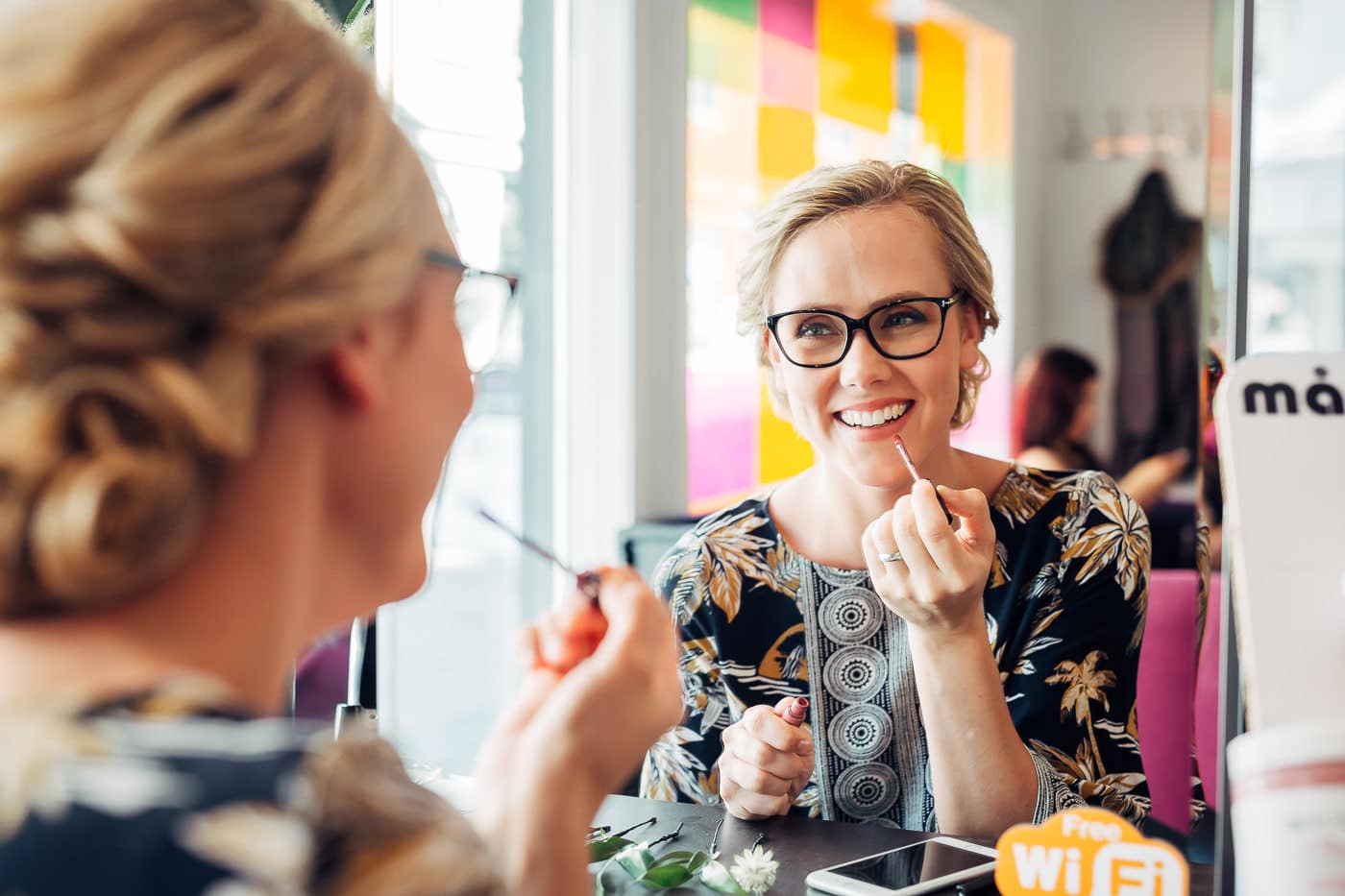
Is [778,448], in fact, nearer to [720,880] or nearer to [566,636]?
[720,880]

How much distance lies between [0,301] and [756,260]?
0.75 meters

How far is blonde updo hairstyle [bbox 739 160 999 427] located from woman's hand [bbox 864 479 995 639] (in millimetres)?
168

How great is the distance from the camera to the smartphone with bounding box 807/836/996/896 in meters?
0.80

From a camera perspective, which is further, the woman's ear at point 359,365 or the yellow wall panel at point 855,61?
the yellow wall panel at point 855,61

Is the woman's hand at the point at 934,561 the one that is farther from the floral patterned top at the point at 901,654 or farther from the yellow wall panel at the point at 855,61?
the yellow wall panel at the point at 855,61

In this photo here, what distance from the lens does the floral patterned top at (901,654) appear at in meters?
1.02

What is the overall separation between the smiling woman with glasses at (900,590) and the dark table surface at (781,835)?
3 centimetres

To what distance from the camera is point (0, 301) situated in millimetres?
466

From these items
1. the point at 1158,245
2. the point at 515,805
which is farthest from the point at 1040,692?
the point at 1158,245

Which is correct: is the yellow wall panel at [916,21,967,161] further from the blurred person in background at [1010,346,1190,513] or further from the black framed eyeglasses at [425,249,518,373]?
the black framed eyeglasses at [425,249,518,373]

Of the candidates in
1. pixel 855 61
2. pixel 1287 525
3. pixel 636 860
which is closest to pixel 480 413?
pixel 855 61

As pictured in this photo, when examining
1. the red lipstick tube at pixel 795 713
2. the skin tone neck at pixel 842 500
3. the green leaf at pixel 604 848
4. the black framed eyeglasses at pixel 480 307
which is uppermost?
the black framed eyeglasses at pixel 480 307

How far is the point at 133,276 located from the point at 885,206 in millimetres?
720

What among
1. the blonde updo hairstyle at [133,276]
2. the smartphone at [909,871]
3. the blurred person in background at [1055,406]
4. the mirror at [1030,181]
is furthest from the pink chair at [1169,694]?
the blurred person in background at [1055,406]
